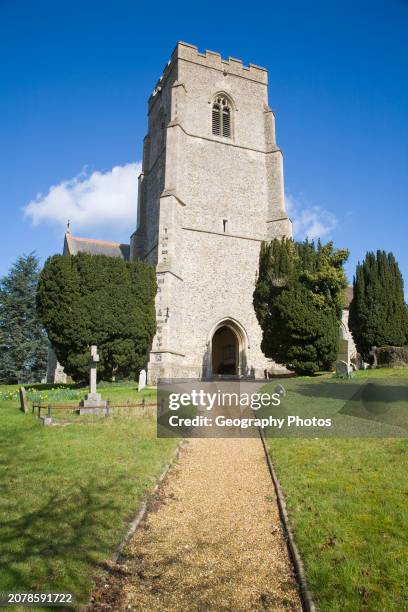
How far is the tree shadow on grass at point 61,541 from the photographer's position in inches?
147

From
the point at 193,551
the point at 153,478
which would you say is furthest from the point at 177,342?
the point at 193,551

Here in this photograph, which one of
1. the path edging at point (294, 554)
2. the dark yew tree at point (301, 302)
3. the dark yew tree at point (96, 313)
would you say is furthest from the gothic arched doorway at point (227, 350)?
the path edging at point (294, 554)

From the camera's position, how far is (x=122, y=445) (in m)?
8.25

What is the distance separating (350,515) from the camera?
495 cm

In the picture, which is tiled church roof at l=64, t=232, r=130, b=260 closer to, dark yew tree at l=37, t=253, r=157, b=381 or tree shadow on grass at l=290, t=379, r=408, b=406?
dark yew tree at l=37, t=253, r=157, b=381

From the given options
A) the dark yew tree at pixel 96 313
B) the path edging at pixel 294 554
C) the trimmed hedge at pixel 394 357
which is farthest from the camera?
the trimmed hedge at pixel 394 357

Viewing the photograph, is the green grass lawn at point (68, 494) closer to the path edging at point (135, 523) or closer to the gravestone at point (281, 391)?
the path edging at point (135, 523)

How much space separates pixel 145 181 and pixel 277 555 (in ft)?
88.1

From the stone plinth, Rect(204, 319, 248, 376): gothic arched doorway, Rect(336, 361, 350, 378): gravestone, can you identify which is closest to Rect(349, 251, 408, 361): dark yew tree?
Rect(204, 319, 248, 376): gothic arched doorway

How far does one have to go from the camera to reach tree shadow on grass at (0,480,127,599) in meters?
3.73

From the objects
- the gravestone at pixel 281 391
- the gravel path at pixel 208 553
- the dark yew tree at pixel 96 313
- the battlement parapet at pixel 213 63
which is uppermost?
the battlement parapet at pixel 213 63

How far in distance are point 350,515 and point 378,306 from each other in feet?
65.0

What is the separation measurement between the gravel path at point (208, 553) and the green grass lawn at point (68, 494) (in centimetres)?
33

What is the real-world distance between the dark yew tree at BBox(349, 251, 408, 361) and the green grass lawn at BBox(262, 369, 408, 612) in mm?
14969
